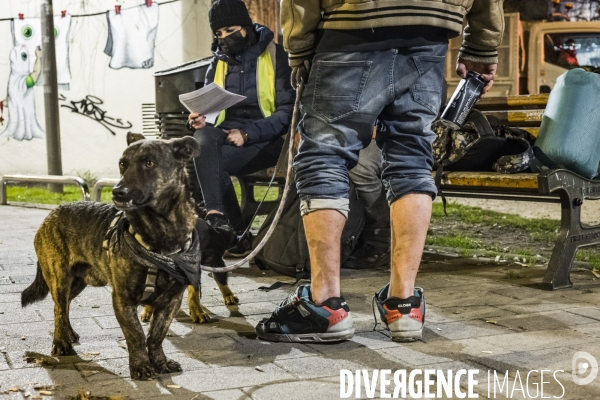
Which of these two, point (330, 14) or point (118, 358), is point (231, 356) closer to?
point (118, 358)

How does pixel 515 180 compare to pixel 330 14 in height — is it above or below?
below

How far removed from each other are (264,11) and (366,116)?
28.3 ft

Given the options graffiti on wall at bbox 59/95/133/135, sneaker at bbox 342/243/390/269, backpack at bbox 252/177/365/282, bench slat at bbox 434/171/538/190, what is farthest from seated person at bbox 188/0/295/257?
graffiti on wall at bbox 59/95/133/135

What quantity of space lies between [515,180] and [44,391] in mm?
2870

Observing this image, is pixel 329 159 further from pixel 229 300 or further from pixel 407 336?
pixel 229 300

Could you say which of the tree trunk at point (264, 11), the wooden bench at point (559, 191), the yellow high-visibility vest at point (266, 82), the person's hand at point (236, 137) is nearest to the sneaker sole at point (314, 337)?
the wooden bench at point (559, 191)

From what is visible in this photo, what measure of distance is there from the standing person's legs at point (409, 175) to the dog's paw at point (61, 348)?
1313mm

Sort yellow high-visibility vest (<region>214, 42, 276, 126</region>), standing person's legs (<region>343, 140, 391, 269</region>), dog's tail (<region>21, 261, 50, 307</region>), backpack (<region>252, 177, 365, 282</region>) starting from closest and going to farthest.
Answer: dog's tail (<region>21, 261, 50, 307</region>) → backpack (<region>252, 177, 365, 282</region>) → standing person's legs (<region>343, 140, 391, 269</region>) → yellow high-visibility vest (<region>214, 42, 276, 126</region>)

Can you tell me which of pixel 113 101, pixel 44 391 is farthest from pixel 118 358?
pixel 113 101

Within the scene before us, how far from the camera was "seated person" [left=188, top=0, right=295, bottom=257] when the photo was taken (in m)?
5.51

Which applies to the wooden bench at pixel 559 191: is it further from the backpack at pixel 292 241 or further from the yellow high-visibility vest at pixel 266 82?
the yellow high-visibility vest at pixel 266 82

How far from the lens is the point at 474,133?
5.09 meters

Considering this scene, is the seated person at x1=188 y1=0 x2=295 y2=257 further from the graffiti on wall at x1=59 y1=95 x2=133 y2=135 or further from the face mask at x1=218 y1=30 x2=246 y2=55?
the graffiti on wall at x1=59 y1=95 x2=133 y2=135

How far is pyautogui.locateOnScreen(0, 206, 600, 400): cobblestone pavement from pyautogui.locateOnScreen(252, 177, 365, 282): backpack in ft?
0.58
